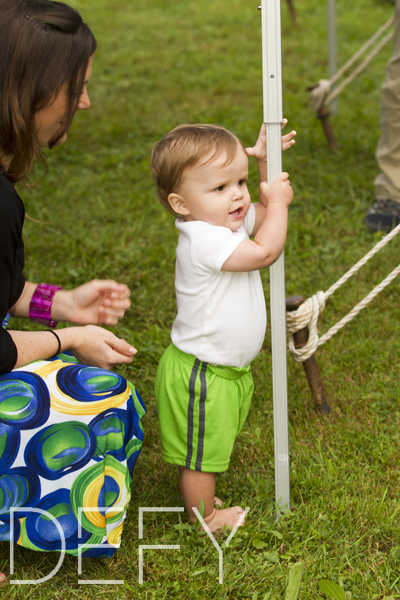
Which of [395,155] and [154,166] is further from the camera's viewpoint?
[395,155]

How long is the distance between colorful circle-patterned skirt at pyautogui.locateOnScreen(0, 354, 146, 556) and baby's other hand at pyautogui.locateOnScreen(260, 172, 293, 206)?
62 centimetres

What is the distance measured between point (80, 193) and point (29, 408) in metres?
2.74

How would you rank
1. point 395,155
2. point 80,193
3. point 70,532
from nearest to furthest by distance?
point 70,532, point 395,155, point 80,193

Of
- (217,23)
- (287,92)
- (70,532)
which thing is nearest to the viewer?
(70,532)

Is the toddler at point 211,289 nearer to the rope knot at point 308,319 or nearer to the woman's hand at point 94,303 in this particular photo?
the woman's hand at point 94,303

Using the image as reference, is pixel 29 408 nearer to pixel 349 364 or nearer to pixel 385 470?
pixel 385 470

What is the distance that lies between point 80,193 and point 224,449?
2727 millimetres

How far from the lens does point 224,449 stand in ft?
5.66

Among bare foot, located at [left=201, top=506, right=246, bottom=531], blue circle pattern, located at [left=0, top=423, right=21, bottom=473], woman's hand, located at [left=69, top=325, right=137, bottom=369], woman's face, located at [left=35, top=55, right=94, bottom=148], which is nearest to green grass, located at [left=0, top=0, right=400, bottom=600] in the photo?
bare foot, located at [left=201, top=506, right=246, bottom=531]

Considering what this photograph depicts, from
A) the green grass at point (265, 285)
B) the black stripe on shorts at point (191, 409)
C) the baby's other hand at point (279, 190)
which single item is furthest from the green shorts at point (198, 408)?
the baby's other hand at point (279, 190)

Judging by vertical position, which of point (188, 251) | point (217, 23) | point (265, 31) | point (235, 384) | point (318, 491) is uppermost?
point (217, 23)

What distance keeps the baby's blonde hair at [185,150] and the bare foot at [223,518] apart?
0.95m

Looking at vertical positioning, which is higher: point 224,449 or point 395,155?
point 395,155

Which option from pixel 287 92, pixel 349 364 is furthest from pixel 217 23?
pixel 349 364
